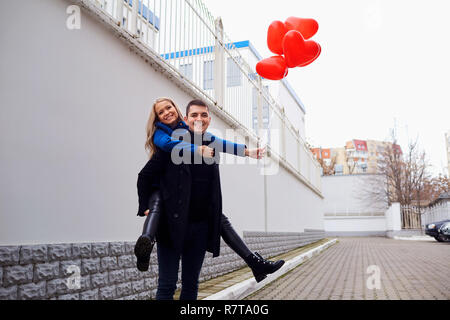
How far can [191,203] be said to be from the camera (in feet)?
7.43

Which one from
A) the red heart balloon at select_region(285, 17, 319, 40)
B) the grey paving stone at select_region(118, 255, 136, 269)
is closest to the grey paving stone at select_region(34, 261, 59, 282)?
Result: the grey paving stone at select_region(118, 255, 136, 269)

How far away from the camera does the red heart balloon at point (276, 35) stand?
231 inches

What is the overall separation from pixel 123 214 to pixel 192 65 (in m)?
3.00

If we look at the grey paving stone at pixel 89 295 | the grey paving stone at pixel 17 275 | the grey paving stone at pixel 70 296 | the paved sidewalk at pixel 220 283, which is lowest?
the paved sidewalk at pixel 220 283

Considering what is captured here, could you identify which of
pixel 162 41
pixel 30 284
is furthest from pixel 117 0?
pixel 30 284

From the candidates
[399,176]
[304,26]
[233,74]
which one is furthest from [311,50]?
[399,176]

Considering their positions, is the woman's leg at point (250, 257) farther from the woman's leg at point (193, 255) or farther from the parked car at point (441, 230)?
the parked car at point (441, 230)

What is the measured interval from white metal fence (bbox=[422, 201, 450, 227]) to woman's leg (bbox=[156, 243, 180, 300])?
1008 inches

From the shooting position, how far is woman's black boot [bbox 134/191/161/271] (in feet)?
6.57

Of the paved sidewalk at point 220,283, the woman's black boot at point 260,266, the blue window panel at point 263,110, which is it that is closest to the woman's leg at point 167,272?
the woman's black boot at point 260,266

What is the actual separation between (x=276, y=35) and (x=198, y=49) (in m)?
1.32

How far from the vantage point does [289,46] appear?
214 inches
